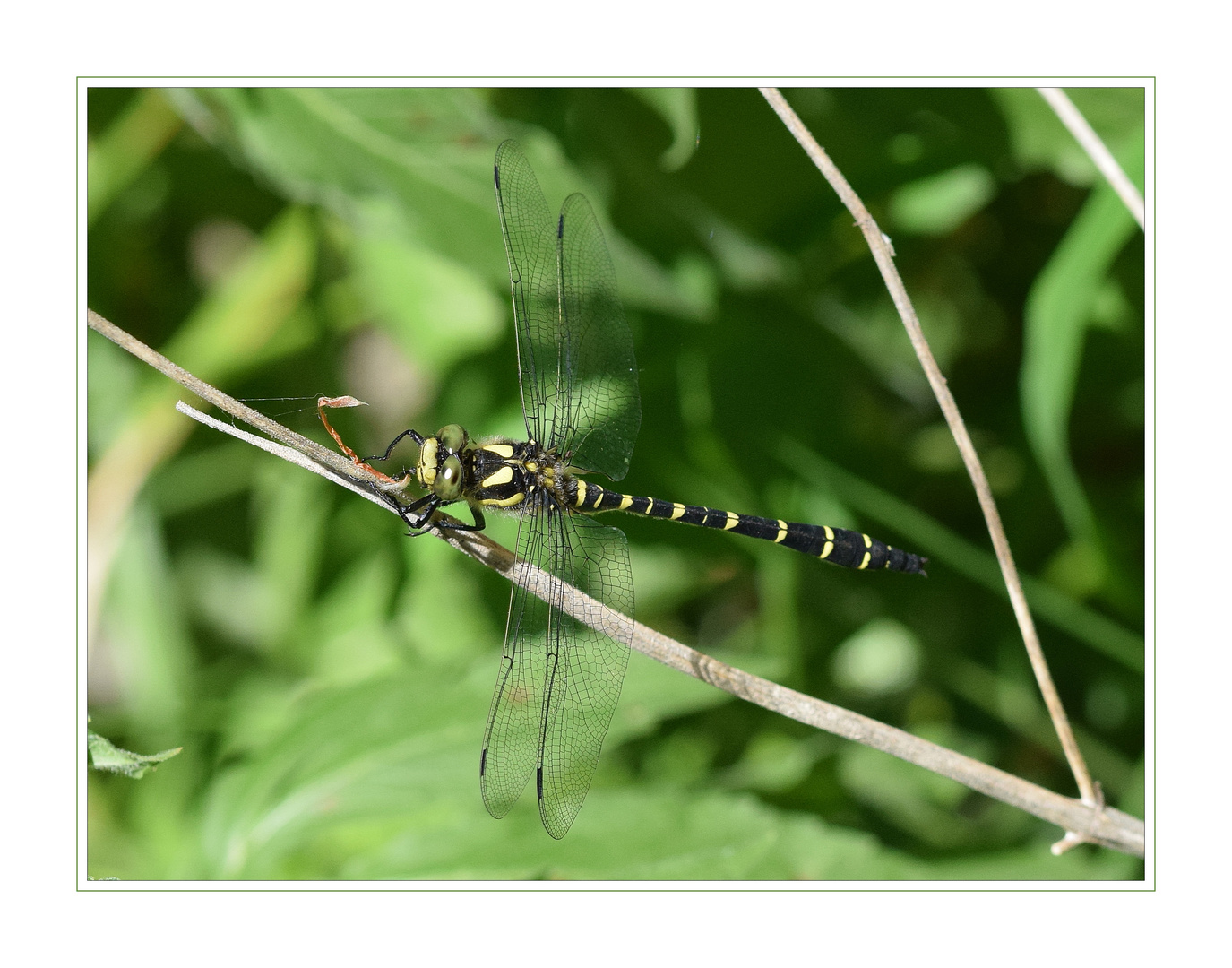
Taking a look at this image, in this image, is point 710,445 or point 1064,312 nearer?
point 1064,312

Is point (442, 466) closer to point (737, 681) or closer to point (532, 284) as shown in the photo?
point (532, 284)

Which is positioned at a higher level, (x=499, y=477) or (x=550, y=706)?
(x=499, y=477)

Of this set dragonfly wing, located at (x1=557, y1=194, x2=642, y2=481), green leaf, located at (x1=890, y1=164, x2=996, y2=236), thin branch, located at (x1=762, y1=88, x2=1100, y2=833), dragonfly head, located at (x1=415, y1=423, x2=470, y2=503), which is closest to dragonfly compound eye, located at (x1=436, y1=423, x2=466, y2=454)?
dragonfly head, located at (x1=415, y1=423, x2=470, y2=503)

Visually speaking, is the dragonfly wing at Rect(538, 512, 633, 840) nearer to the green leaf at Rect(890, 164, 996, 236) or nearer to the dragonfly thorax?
the dragonfly thorax

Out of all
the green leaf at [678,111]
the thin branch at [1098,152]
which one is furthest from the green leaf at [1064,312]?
the green leaf at [678,111]

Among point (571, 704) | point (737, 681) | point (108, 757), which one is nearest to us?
point (737, 681)

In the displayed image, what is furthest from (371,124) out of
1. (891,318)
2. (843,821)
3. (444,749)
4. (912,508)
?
(843,821)

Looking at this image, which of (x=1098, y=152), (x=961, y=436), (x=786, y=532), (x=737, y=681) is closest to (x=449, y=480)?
(x=737, y=681)
